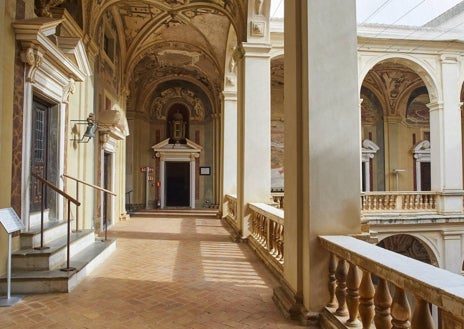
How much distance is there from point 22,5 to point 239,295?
5.10 metres

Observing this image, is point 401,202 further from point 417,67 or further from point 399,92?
point 399,92

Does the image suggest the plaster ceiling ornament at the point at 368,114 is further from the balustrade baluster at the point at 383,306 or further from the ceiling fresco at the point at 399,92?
the balustrade baluster at the point at 383,306

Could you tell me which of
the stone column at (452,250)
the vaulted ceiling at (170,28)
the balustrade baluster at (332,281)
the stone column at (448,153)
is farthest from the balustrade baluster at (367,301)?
the stone column at (448,153)

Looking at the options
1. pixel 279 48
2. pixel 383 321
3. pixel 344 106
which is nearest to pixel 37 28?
pixel 344 106

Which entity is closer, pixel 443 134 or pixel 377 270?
pixel 377 270

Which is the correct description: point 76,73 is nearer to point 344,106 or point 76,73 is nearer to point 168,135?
point 344,106

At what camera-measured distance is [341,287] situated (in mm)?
3092

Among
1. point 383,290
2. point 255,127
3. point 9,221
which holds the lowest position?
point 383,290

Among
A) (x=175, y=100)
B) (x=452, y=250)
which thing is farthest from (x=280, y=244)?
(x=175, y=100)

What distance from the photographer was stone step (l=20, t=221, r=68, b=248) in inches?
197

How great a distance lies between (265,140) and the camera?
25.8ft

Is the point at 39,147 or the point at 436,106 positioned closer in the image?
the point at 39,147

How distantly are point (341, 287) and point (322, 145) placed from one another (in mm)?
1305

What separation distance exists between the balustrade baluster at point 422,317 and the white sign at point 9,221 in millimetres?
3983
